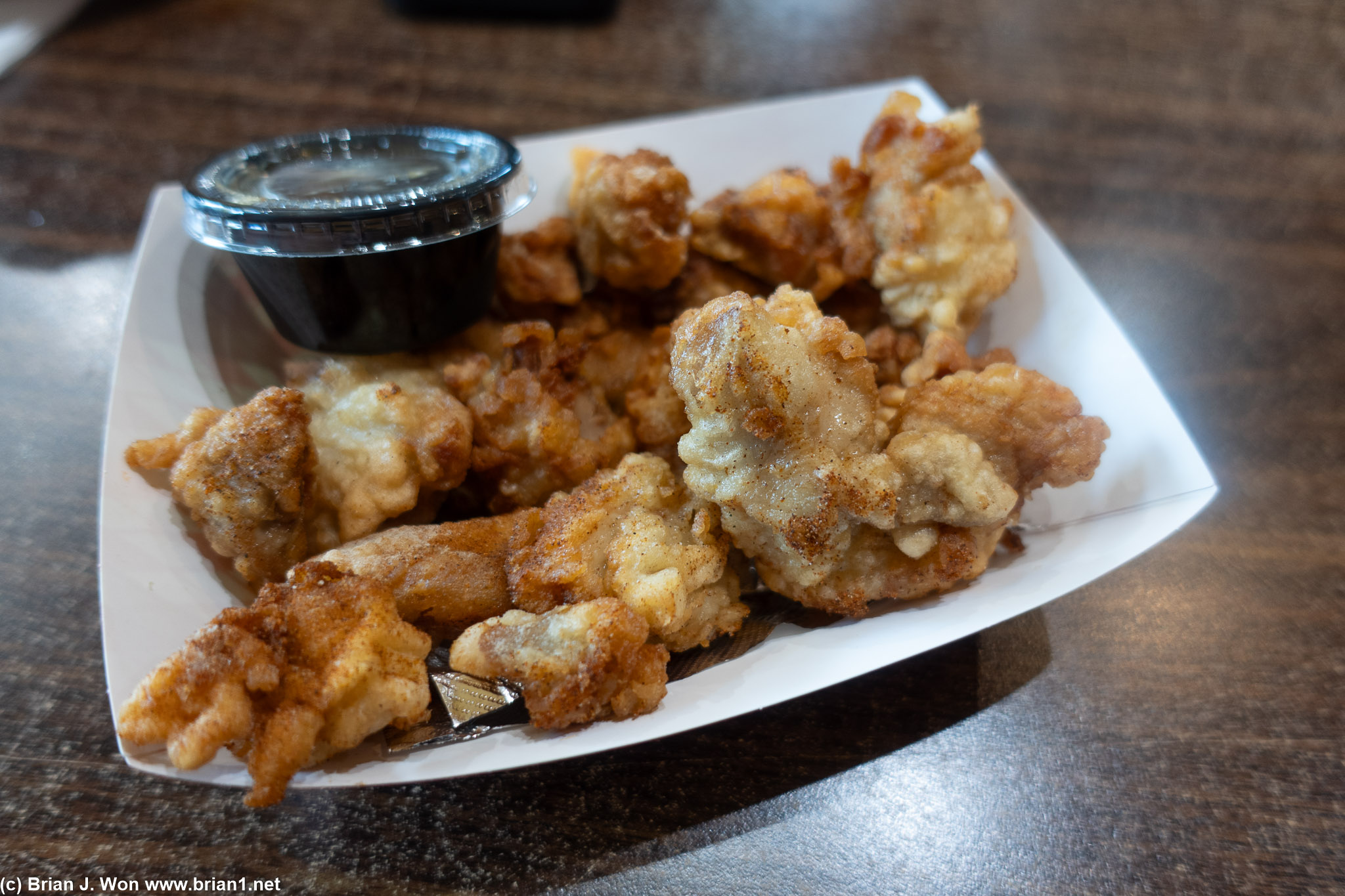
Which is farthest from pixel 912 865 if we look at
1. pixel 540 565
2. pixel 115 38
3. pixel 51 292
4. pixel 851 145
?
pixel 115 38

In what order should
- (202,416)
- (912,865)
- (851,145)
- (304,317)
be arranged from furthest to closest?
1. (851,145)
2. (304,317)
3. (202,416)
4. (912,865)

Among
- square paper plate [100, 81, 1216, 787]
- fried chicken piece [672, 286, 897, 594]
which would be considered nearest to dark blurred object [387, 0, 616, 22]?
square paper plate [100, 81, 1216, 787]

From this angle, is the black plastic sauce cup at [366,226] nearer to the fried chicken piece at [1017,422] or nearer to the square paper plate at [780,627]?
the square paper plate at [780,627]

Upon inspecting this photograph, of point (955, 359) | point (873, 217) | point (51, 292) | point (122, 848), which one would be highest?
point (873, 217)

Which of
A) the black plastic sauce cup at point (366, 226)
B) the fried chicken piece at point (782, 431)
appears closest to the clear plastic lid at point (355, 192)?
the black plastic sauce cup at point (366, 226)

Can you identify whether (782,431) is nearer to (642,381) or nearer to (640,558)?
(640,558)

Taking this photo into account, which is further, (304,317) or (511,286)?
(511,286)

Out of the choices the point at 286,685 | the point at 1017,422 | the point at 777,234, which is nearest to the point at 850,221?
the point at 777,234

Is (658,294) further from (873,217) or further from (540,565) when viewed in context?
(540,565)
